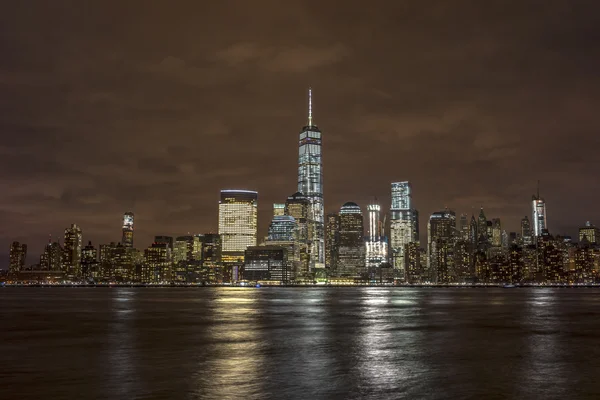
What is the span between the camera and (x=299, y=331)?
67688 mm

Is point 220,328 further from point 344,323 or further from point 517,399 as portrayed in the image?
point 517,399

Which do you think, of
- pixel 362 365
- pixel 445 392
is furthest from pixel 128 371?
pixel 445 392

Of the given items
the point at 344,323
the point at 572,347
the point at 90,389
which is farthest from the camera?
the point at 344,323

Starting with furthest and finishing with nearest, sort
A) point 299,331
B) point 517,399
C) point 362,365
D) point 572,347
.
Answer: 1. point 299,331
2. point 572,347
3. point 362,365
4. point 517,399

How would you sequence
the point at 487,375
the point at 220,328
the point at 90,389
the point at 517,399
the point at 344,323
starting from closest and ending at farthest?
the point at 517,399 < the point at 90,389 < the point at 487,375 < the point at 220,328 < the point at 344,323

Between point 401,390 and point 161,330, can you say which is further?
point 161,330

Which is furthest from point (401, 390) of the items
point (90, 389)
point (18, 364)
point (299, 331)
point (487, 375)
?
point (299, 331)

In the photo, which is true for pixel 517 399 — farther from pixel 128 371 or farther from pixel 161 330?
A: pixel 161 330

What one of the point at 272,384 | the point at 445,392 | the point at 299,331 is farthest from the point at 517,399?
the point at 299,331

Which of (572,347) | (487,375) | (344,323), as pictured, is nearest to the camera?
(487,375)

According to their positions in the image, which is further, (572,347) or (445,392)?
(572,347)

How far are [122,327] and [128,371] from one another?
36910 millimetres

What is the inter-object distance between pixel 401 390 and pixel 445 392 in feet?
7.26

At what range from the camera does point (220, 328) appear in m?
72.5
